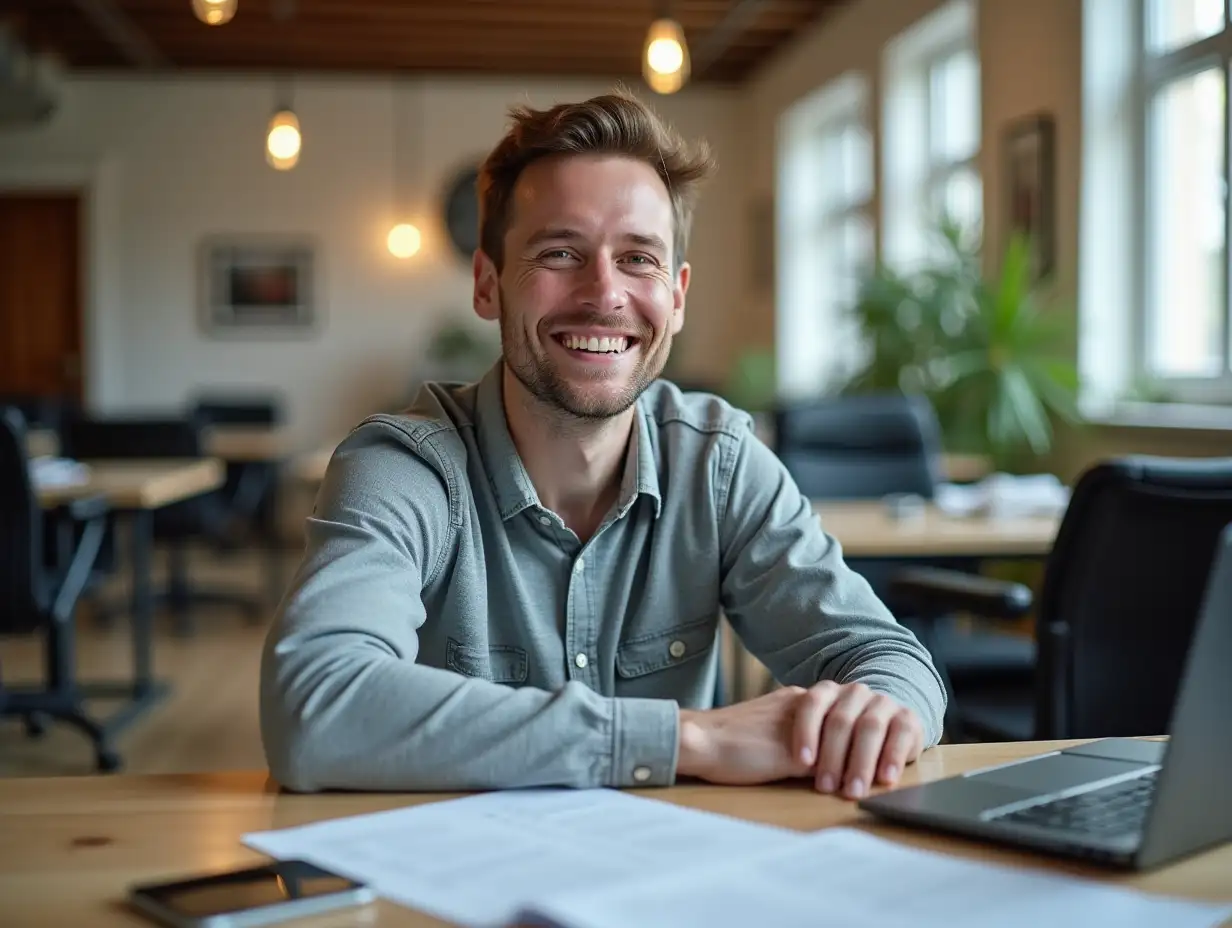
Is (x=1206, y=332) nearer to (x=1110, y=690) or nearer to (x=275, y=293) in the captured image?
(x=1110, y=690)

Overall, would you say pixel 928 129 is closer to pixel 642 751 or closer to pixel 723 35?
pixel 723 35

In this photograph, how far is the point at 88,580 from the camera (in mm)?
4051

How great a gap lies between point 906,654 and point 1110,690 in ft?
2.75

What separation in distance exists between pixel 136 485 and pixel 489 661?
8.88 ft

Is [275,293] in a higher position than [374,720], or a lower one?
higher

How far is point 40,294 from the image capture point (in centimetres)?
957

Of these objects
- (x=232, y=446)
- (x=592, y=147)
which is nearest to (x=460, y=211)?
(x=232, y=446)

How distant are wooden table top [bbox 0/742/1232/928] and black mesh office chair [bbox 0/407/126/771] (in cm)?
250

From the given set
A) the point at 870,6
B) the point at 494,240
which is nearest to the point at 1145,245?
the point at 870,6

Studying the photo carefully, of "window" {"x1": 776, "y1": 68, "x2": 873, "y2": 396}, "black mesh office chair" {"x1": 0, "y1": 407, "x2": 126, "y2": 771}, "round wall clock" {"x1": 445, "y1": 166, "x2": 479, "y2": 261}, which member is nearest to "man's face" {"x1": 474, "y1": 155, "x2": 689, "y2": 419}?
"black mesh office chair" {"x1": 0, "y1": 407, "x2": 126, "y2": 771}

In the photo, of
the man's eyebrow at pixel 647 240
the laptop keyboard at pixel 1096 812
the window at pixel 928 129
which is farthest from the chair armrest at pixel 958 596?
the window at pixel 928 129

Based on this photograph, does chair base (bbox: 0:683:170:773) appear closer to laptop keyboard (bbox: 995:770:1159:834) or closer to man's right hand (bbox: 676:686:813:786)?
man's right hand (bbox: 676:686:813:786)

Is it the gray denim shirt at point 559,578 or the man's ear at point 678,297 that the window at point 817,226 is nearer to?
the man's ear at point 678,297

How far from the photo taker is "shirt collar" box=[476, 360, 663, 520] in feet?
4.94
